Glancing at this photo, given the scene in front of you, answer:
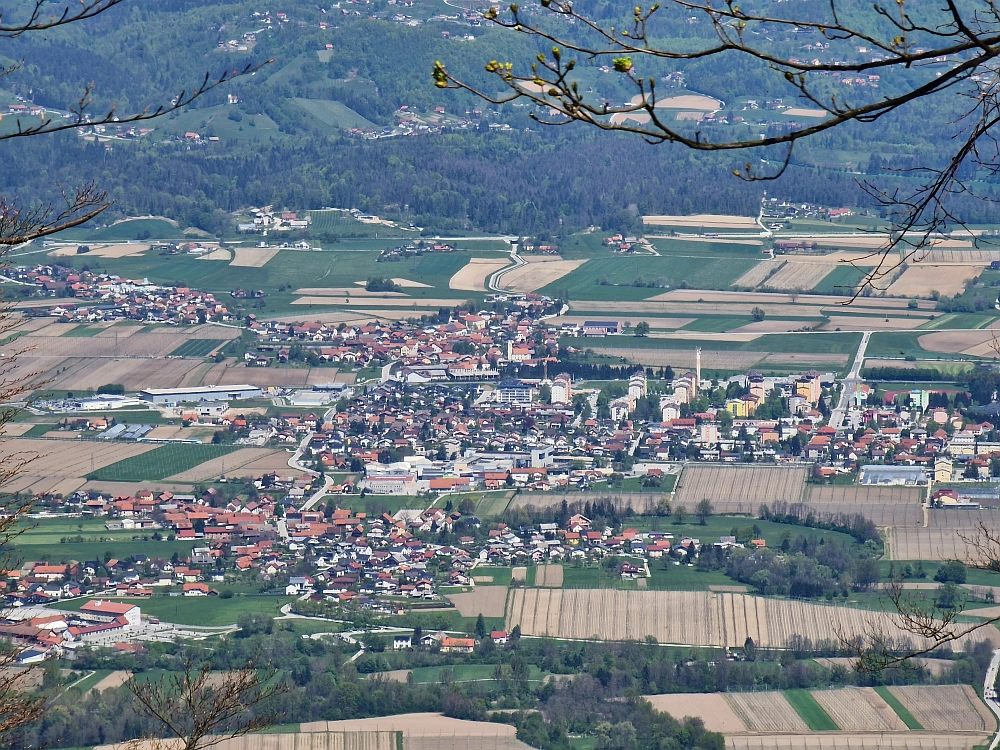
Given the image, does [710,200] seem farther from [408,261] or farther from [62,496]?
[62,496]

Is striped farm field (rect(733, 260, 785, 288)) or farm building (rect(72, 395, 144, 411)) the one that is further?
striped farm field (rect(733, 260, 785, 288))

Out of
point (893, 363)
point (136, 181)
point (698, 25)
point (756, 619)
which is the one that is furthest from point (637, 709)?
point (698, 25)

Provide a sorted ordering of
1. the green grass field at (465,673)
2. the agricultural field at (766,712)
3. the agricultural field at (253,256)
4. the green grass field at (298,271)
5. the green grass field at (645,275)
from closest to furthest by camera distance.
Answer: the agricultural field at (766,712)
the green grass field at (465,673)
the green grass field at (645,275)
the green grass field at (298,271)
the agricultural field at (253,256)

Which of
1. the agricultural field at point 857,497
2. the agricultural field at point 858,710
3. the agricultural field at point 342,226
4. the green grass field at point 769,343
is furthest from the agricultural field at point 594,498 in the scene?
the agricultural field at point 342,226

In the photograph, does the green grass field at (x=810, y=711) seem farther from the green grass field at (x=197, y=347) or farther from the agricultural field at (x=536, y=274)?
the agricultural field at (x=536, y=274)

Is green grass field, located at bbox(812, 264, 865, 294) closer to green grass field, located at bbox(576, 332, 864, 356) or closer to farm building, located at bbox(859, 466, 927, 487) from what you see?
green grass field, located at bbox(576, 332, 864, 356)

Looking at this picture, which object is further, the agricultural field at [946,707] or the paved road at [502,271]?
the paved road at [502,271]

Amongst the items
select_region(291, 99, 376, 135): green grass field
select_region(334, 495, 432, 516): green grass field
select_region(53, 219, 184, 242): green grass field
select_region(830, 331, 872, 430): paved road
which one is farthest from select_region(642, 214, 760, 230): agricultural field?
select_region(334, 495, 432, 516): green grass field
